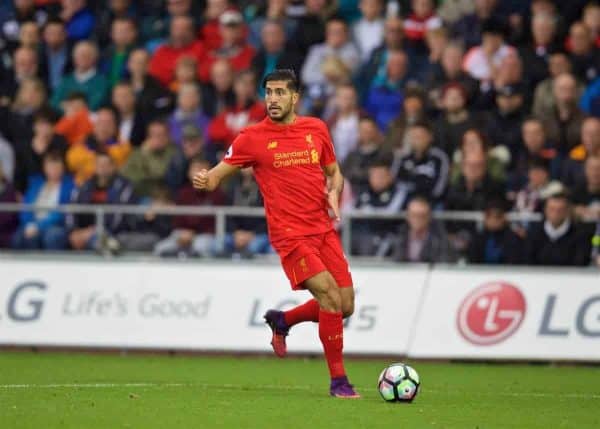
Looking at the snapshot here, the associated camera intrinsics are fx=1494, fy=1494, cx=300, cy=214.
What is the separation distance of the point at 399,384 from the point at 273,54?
10.5 metres

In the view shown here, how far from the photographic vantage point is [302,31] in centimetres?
2156

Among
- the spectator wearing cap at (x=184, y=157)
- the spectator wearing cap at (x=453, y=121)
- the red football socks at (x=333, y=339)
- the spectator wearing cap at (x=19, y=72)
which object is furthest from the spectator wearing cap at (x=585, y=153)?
the spectator wearing cap at (x=19, y=72)

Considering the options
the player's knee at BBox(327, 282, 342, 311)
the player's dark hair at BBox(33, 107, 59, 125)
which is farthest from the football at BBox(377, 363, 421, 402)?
the player's dark hair at BBox(33, 107, 59, 125)

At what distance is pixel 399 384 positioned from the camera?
11.5m

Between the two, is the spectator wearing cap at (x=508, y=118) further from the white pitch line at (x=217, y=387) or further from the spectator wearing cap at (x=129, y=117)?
the white pitch line at (x=217, y=387)

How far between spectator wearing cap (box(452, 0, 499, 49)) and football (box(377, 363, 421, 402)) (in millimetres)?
9759

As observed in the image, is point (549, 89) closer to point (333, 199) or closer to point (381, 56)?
point (381, 56)

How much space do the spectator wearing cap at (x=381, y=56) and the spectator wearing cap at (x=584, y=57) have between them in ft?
7.62

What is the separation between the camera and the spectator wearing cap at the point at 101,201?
18953mm

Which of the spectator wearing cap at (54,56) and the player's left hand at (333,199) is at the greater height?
the player's left hand at (333,199)

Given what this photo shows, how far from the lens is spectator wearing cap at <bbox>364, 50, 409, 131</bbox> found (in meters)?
20.2

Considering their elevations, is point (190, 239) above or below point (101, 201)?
below

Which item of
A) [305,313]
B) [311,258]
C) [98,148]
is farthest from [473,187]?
[311,258]

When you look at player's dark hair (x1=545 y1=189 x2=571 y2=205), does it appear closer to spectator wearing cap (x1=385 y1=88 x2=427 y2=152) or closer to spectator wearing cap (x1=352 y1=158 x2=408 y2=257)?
spectator wearing cap (x1=352 y1=158 x2=408 y2=257)
